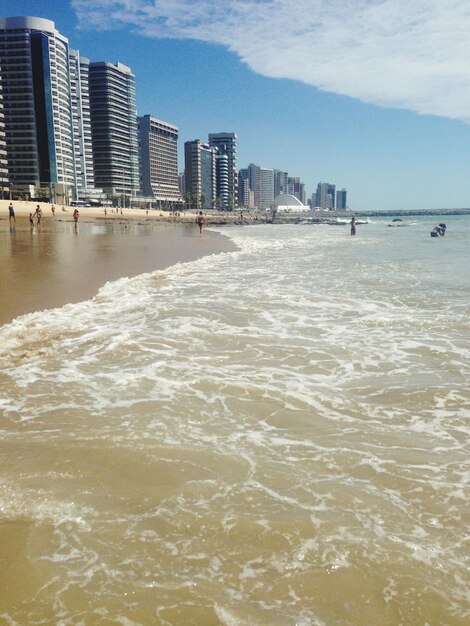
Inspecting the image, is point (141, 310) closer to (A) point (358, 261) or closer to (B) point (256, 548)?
(B) point (256, 548)

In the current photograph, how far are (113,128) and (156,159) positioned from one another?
114ft

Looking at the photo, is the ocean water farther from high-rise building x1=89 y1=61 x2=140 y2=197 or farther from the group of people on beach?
high-rise building x1=89 y1=61 x2=140 y2=197

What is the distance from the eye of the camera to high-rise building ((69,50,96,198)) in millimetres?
144500

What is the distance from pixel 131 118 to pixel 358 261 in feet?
536

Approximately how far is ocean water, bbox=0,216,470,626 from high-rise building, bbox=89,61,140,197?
152 m

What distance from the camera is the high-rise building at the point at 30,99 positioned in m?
121

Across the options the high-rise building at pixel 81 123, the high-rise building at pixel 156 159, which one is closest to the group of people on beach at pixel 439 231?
the high-rise building at pixel 81 123

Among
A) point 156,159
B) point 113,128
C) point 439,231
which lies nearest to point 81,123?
point 113,128

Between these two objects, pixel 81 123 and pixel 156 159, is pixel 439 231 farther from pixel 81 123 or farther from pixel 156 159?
pixel 156 159

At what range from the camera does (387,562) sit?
298 centimetres

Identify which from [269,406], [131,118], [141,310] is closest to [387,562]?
[269,406]

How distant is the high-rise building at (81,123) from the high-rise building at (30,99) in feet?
59.1

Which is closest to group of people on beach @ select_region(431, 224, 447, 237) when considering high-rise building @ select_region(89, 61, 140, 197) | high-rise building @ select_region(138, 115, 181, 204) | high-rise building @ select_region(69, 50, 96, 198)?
high-rise building @ select_region(69, 50, 96, 198)

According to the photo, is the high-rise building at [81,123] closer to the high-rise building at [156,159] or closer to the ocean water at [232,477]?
the high-rise building at [156,159]
